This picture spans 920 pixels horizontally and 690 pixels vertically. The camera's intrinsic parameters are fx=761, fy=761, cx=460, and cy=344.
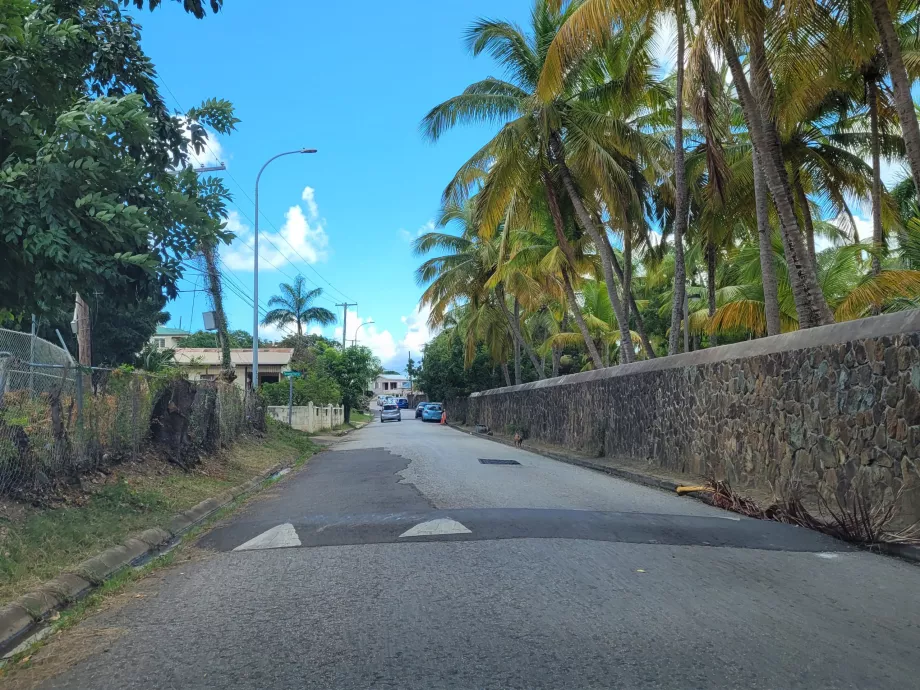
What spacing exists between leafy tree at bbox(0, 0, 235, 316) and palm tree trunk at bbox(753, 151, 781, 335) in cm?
971

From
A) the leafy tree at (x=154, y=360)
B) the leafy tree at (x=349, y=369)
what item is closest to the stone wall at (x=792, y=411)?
the leafy tree at (x=154, y=360)

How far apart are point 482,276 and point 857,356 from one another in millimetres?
26741

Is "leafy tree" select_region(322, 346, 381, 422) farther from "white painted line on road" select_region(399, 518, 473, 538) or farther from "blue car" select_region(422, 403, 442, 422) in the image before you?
"white painted line on road" select_region(399, 518, 473, 538)

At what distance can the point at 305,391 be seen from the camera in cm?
3309

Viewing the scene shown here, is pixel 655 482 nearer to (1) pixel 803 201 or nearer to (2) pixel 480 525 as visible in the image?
(2) pixel 480 525

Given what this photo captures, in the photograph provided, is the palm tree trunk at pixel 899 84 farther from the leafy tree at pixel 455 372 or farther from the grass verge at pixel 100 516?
the leafy tree at pixel 455 372

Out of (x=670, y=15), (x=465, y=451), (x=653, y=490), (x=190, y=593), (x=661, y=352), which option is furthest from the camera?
(x=661, y=352)

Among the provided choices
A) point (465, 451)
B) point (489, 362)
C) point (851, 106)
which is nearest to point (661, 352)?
point (489, 362)

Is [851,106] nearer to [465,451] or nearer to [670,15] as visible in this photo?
[670,15]

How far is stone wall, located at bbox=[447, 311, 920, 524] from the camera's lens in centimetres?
826

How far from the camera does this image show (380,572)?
6465 millimetres

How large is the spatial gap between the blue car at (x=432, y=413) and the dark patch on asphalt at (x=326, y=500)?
3988 centimetres

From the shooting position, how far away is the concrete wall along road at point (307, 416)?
31.8 meters

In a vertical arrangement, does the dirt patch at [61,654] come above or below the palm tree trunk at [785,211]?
below
